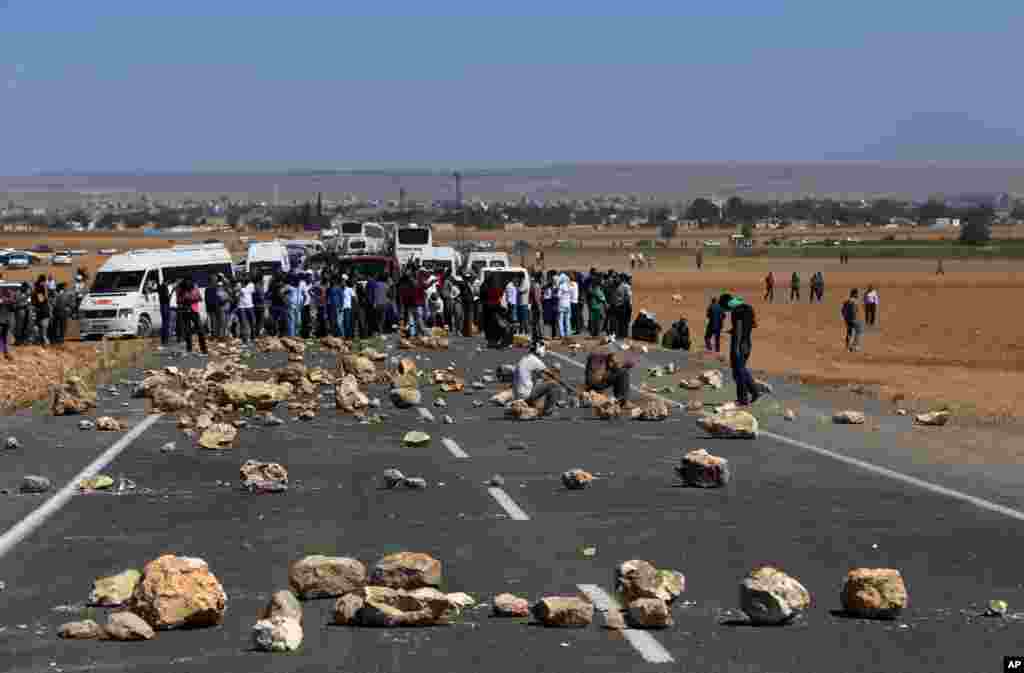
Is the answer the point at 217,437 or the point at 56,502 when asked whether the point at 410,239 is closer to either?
the point at 217,437

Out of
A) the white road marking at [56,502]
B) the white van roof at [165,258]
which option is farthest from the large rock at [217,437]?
the white van roof at [165,258]

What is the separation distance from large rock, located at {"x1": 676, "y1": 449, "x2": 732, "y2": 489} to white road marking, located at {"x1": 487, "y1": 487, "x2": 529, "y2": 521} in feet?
5.80

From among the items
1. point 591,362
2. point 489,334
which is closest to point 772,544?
point 591,362

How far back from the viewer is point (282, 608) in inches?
350

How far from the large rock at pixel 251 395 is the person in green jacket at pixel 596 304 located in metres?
16.0

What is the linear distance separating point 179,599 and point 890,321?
51882 mm

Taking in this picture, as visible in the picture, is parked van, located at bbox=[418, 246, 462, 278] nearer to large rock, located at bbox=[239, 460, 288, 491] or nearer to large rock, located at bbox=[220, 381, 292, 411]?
large rock, located at bbox=[220, 381, 292, 411]

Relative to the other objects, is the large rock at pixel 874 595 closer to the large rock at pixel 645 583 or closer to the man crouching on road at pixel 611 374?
the large rock at pixel 645 583

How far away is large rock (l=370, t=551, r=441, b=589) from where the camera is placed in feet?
32.5

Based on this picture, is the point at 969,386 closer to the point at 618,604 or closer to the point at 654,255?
the point at 618,604

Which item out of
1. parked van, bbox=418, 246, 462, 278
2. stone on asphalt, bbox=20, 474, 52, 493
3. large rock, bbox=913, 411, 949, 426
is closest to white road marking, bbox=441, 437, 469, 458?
stone on asphalt, bbox=20, 474, 52, 493

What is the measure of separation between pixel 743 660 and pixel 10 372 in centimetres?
2603

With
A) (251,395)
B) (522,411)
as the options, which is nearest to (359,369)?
(251,395)

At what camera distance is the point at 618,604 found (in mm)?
9516
